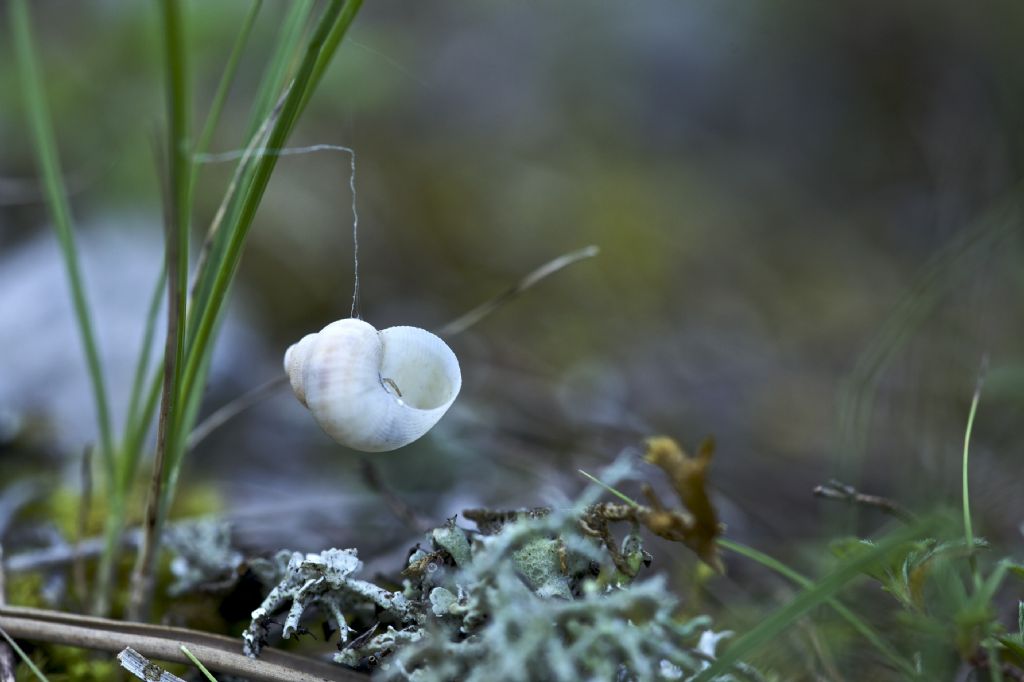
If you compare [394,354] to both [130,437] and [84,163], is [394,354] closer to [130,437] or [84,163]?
[130,437]

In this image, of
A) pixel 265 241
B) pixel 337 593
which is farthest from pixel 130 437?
pixel 265 241

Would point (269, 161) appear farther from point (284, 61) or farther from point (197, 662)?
point (197, 662)

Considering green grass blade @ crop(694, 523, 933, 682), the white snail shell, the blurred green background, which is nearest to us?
green grass blade @ crop(694, 523, 933, 682)

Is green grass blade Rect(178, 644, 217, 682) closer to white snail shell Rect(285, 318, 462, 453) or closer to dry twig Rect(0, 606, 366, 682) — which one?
dry twig Rect(0, 606, 366, 682)

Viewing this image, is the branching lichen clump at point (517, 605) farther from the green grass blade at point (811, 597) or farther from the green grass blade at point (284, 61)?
the green grass blade at point (284, 61)

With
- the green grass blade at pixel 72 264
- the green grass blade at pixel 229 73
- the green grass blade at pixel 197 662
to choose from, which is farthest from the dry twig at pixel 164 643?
the green grass blade at pixel 229 73

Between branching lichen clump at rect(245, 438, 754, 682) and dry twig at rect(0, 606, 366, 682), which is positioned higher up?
branching lichen clump at rect(245, 438, 754, 682)

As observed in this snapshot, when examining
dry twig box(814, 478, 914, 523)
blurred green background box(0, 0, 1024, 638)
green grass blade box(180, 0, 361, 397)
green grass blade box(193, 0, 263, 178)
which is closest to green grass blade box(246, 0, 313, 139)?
green grass blade box(193, 0, 263, 178)
